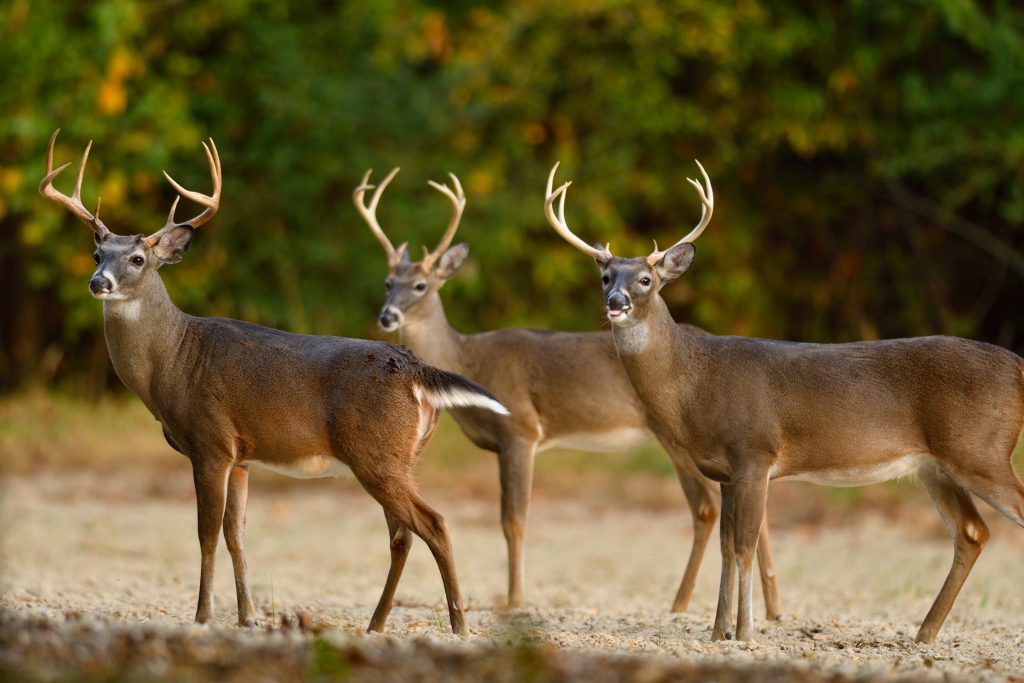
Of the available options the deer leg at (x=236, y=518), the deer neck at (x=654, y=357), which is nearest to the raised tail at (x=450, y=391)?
the deer neck at (x=654, y=357)

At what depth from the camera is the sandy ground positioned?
21.5 feet

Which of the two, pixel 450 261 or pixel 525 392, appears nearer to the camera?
pixel 525 392

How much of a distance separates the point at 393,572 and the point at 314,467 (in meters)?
0.62

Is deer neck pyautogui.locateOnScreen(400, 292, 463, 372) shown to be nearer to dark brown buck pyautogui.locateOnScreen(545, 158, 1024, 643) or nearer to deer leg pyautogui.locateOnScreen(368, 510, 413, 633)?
dark brown buck pyautogui.locateOnScreen(545, 158, 1024, 643)

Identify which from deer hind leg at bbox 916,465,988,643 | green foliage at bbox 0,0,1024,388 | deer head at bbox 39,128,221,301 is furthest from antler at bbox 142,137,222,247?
green foliage at bbox 0,0,1024,388

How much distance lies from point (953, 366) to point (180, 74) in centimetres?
1200

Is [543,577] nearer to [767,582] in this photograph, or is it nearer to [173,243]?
[767,582]

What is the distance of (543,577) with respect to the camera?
10.1m

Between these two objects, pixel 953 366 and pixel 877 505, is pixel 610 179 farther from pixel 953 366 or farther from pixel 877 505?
pixel 953 366

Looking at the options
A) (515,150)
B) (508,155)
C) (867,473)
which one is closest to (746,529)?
(867,473)

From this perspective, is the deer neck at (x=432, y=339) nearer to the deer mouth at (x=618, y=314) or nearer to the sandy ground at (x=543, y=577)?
the sandy ground at (x=543, y=577)

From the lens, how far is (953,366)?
279 inches

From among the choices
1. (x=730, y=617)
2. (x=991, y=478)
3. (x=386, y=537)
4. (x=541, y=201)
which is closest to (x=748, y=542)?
(x=730, y=617)

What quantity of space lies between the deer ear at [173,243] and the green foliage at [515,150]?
336 inches
